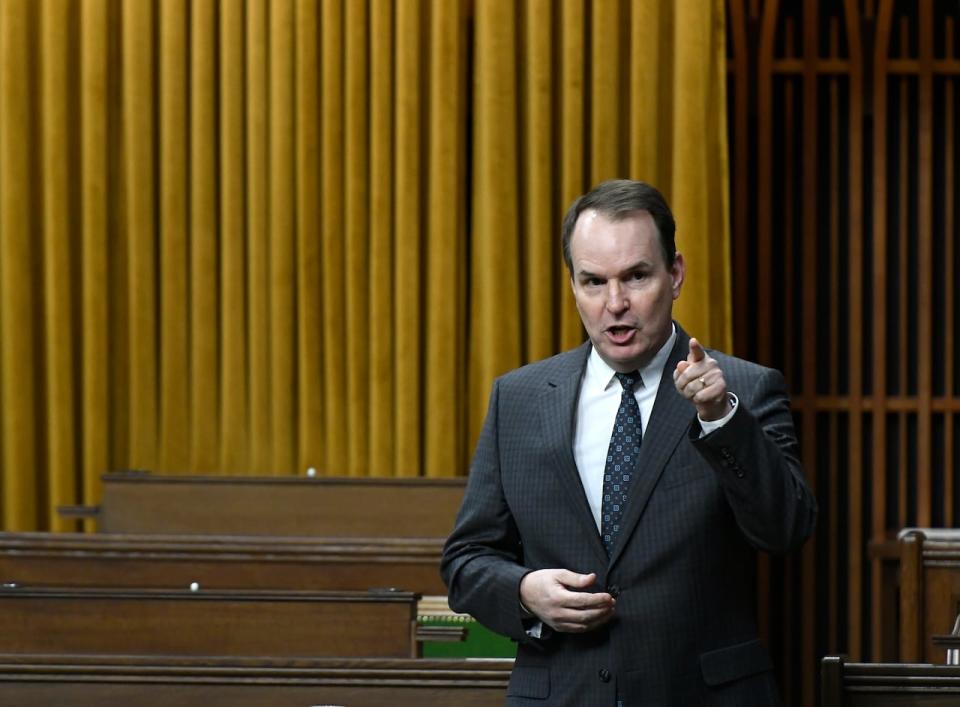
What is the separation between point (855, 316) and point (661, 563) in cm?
475

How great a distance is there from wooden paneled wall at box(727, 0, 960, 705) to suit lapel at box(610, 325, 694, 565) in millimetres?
4488

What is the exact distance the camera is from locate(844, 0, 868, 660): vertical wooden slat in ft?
20.9

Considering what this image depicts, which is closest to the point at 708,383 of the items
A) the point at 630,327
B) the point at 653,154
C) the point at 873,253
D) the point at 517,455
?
the point at 630,327

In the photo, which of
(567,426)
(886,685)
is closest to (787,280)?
(886,685)

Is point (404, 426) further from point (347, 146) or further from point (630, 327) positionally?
point (630, 327)

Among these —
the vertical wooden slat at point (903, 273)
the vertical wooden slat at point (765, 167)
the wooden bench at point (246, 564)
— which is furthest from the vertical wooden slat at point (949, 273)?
the wooden bench at point (246, 564)

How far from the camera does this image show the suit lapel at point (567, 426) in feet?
6.37

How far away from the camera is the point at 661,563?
6.28 ft

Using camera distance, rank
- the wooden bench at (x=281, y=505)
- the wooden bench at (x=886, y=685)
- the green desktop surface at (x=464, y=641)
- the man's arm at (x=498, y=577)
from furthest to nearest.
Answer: the wooden bench at (x=281, y=505), the green desktop surface at (x=464, y=641), the wooden bench at (x=886, y=685), the man's arm at (x=498, y=577)

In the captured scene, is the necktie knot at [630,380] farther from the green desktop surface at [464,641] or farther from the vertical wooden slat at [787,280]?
the vertical wooden slat at [787,280]

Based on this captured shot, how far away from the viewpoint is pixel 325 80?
5.82 metres

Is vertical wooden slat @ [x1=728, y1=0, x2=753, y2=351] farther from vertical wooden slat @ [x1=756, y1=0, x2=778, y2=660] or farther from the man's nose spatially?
the man's nose

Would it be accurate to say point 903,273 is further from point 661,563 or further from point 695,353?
point 695,353

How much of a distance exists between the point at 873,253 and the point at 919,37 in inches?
37.9
